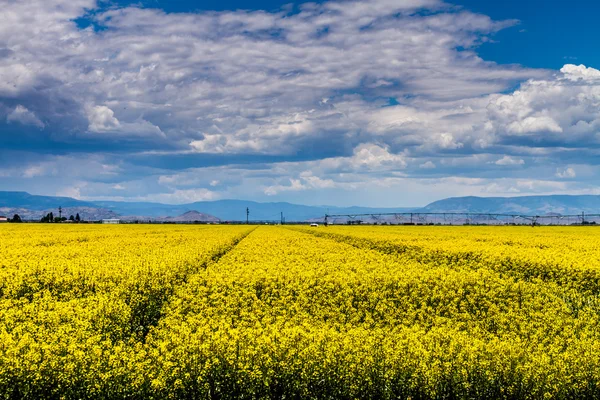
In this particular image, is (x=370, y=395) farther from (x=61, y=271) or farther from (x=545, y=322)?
(x=61, y=271)

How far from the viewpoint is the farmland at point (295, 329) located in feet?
39.0

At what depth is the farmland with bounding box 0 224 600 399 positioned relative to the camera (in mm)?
11875

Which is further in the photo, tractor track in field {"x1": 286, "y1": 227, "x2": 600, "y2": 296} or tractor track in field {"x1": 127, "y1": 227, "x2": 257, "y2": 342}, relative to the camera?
tractor track in field {"x1": 286, "y1": 227, "x2": 600, "y2": 296}

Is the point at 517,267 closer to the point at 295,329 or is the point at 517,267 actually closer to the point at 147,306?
the point at 295,329

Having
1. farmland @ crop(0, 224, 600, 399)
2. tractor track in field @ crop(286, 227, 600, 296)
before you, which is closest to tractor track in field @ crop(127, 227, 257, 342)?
farmland @ crop(0, 224, 600, 399)

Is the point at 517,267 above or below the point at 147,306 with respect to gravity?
above

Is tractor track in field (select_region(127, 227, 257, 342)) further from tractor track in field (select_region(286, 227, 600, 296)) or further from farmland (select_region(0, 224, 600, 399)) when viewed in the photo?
tractor track in field (select_region(286, 227, 600, 296))

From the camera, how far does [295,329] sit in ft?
49.6

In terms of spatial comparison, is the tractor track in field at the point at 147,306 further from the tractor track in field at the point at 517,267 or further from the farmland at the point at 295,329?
the tractor track in field at the point at 517,267

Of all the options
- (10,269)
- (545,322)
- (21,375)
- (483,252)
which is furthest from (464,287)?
(10,269)

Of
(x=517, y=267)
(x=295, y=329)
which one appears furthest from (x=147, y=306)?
(x=517, y=267)

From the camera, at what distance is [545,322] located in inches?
732

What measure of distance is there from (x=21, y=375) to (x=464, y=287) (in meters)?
16.9

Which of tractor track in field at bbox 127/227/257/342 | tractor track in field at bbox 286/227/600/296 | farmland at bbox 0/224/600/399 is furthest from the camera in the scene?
tractor track in field at bbox 286/227/600/296
